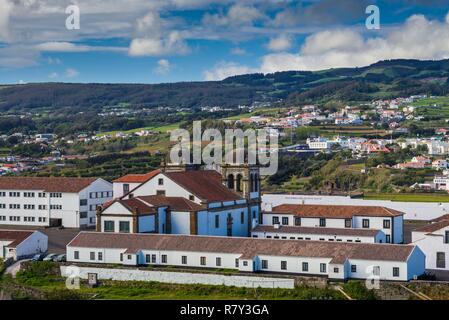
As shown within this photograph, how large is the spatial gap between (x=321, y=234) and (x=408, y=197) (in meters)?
29.5

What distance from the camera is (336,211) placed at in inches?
1903

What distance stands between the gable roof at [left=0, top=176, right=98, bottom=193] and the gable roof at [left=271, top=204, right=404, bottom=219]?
14039 millimetres

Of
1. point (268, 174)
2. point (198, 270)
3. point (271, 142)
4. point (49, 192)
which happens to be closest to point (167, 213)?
point (198, 270)

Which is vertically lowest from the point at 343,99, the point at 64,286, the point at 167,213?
the point at 64,286

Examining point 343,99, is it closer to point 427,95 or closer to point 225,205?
point 427,95

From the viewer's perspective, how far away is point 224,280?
3719 centimetres

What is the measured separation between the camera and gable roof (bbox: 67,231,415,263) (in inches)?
1469

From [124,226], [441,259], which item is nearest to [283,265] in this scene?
[441,259]

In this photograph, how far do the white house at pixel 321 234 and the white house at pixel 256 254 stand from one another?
5602mm

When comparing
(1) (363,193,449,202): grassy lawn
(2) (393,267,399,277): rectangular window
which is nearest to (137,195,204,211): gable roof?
(2) (393,267,399,277): rectangular window

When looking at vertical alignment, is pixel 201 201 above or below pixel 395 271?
above

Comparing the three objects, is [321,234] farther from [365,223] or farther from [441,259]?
[441,259]
